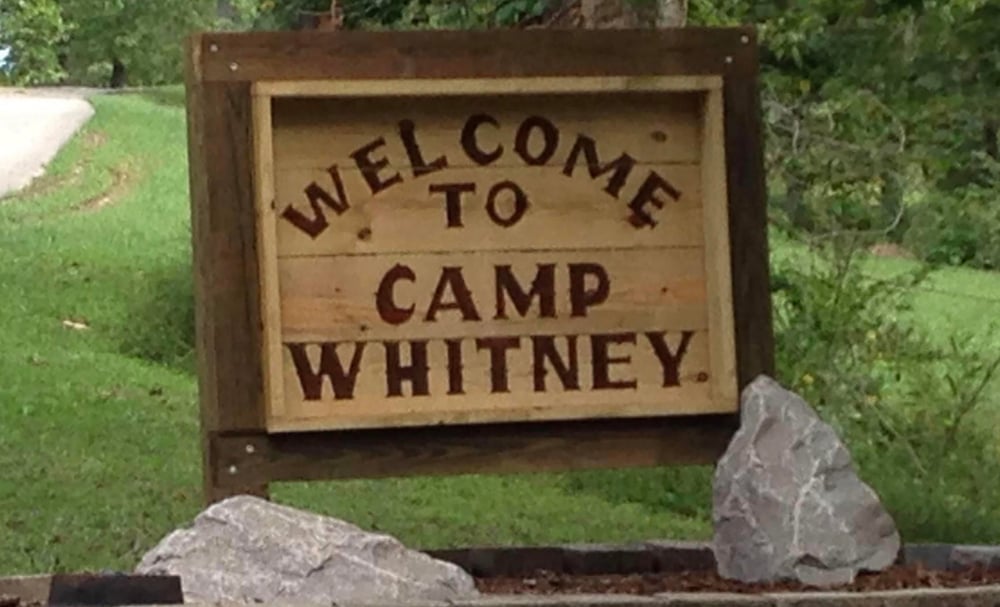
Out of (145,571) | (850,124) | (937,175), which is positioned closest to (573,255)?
(145,571)

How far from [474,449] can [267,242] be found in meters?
0.71

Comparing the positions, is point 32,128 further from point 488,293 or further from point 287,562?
point 287,562

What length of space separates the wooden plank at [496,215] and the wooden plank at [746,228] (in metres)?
0.10

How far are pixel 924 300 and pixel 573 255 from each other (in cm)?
1320

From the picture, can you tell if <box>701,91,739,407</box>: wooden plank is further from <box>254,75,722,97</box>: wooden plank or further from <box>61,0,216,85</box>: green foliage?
<box>61,0,216,85</box>: green foliage

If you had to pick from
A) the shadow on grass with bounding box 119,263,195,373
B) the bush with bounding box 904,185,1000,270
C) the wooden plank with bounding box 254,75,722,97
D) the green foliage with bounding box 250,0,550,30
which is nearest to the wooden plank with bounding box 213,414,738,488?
the wooden plank with bounding box 254,75,722,97

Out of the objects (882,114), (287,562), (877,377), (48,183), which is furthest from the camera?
(48,183)

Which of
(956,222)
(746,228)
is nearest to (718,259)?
(746,228)

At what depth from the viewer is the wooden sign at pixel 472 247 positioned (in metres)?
5.00

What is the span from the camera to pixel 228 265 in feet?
16.3

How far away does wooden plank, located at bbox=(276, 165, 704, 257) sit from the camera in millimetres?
5059

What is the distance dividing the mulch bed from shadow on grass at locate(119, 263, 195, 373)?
9166mm

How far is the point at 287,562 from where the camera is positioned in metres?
4.27

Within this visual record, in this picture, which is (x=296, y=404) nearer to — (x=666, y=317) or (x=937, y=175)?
(x=666, y=317)
